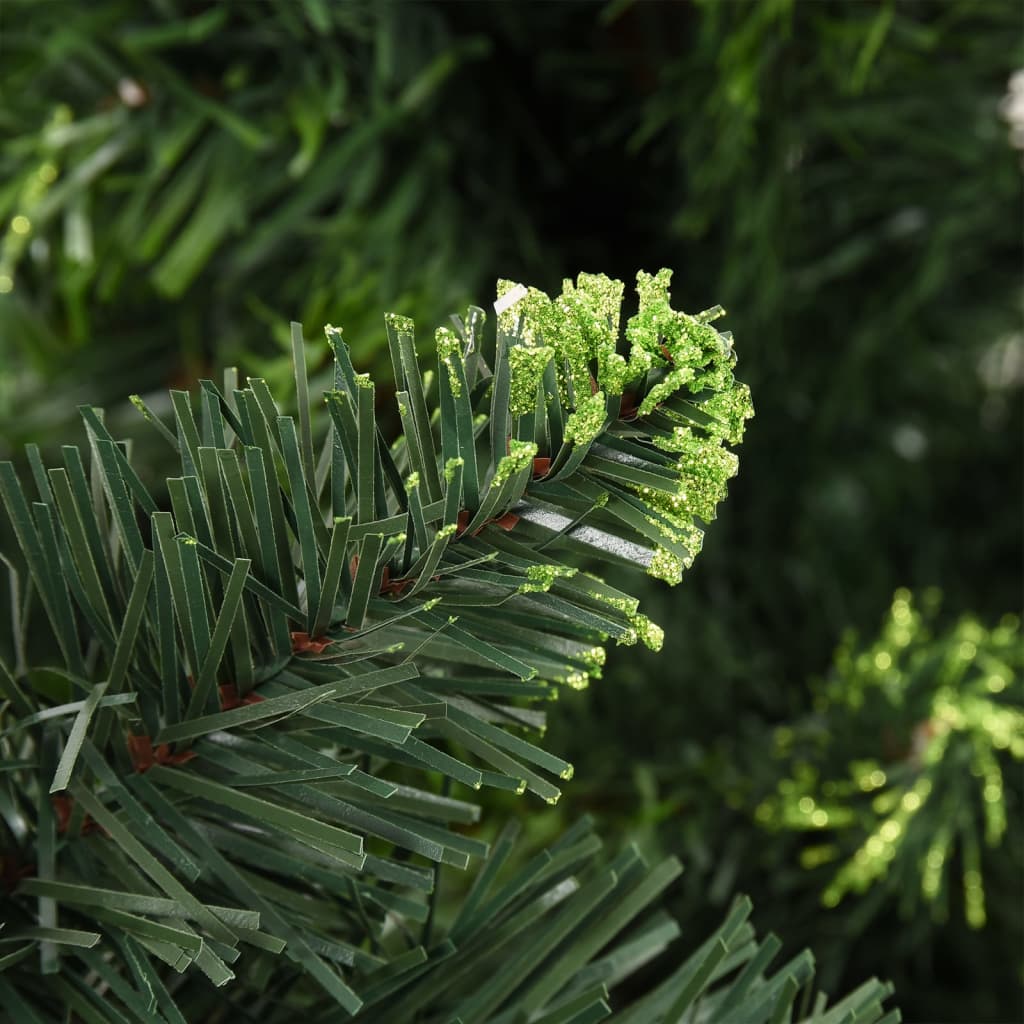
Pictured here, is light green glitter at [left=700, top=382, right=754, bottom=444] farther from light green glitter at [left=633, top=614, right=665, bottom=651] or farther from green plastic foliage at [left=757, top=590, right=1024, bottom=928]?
green plastic foliage at [left=757, top=590, right=1024, bottom=928]

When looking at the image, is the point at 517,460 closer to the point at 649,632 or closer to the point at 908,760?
the point at 649,632

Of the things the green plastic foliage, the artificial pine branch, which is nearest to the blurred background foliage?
the green plastic foliage

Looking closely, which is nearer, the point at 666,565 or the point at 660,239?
the point at 666,565

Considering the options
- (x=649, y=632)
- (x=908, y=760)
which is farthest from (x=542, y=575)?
(x=908, y=760)

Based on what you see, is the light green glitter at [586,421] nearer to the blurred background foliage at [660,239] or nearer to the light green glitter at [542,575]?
the light green glitter at [542,575]

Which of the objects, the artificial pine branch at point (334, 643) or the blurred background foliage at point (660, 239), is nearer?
the artificial pine branch at point (334, 643)

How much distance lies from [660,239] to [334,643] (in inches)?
10.3

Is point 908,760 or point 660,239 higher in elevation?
point 660,239

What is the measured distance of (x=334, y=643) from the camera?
0.51ft

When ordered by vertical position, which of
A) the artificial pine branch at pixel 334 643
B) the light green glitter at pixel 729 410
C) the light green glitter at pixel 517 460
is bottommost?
the artificial pine branch at pixel 334 643

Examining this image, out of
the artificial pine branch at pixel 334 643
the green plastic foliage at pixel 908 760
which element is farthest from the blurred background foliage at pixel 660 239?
the artificial pine branch at pixel 334 643

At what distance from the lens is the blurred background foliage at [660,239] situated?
310mm

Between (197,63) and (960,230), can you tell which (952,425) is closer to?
(960,230)

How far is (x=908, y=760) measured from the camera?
0.32 metres
